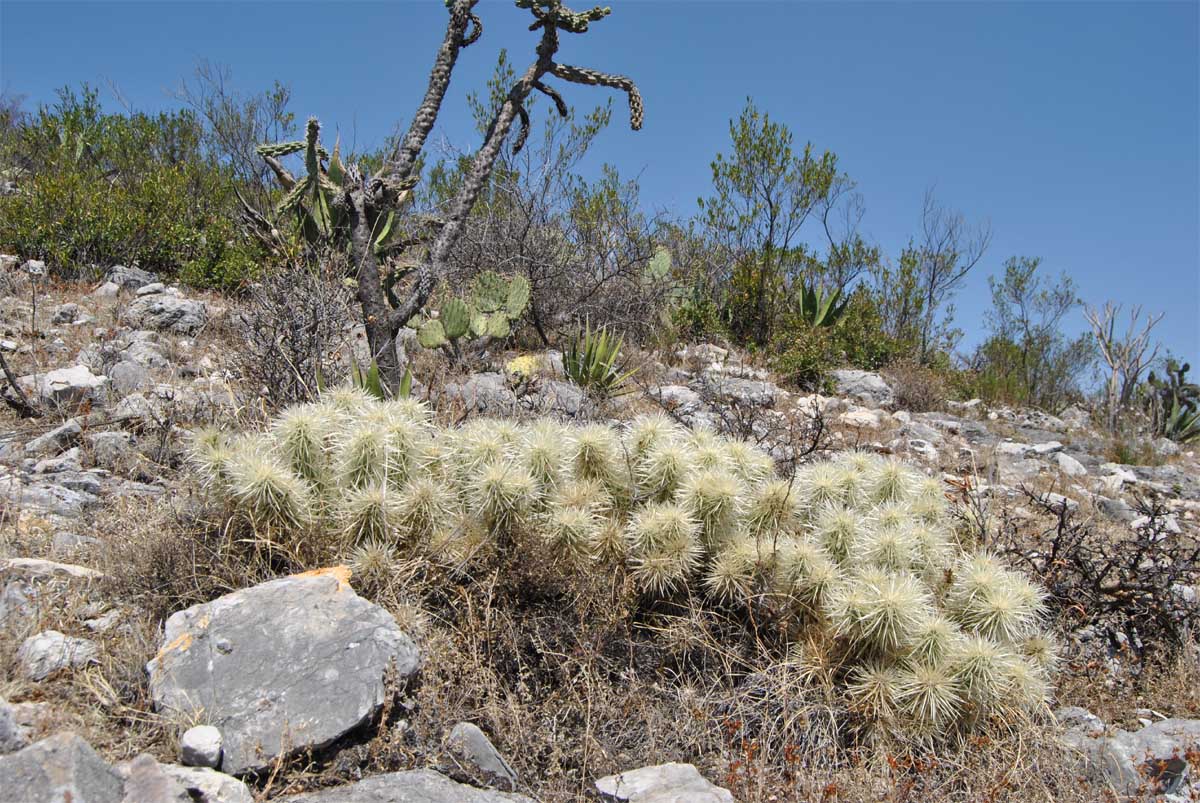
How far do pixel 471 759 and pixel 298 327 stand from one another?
3.19 m

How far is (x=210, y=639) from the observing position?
8.39 ft

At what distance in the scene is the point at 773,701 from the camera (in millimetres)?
2789

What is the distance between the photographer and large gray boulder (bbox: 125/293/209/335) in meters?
6.93

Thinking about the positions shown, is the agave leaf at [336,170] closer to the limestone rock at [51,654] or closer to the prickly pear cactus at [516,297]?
the prickly pear cactus at [516,297]

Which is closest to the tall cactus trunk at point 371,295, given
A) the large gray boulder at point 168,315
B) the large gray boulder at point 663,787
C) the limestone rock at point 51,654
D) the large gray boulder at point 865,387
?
the large gray boulder at point 168,315

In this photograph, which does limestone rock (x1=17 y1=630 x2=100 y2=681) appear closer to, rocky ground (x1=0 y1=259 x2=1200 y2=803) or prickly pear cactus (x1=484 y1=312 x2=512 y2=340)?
rocky ground (x1=0 y1=259 x2=1200 y2=803)

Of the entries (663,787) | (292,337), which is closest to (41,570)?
(292,337)

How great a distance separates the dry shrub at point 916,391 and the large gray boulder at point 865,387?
0.19 meters

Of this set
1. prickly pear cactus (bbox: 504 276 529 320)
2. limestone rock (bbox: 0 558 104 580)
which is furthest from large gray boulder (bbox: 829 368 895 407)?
limestone rock (bbox: 0 558 104 580)

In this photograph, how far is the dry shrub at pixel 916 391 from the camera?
1018cm

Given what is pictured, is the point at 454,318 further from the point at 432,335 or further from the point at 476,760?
the point at 476,760

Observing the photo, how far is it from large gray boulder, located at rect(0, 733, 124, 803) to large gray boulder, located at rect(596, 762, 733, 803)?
133cm

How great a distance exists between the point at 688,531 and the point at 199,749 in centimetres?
172

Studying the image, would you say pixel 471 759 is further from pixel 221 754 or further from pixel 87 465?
pixel 87 465
